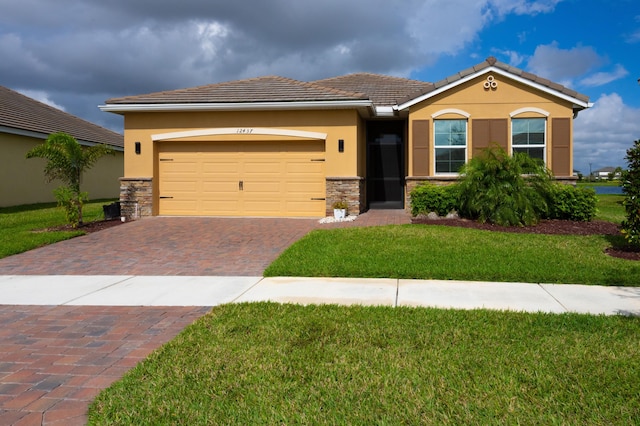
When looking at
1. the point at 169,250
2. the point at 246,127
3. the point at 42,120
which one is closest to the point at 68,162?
the point at 246,127

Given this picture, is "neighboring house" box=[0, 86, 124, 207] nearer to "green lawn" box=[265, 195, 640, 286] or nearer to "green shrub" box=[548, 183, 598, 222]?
"green lawn" box=[265, 195, 640, 286]

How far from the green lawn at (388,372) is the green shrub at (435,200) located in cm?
889

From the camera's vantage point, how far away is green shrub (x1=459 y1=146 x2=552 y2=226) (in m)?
12.4

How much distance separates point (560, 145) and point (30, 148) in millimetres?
21209

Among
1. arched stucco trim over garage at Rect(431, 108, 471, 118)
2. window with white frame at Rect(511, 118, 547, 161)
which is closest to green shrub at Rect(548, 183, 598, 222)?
window with white frame at Rect(511, 118, 547, 161)

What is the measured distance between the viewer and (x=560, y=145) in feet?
49.3

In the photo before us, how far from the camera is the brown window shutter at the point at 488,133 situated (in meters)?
15.3

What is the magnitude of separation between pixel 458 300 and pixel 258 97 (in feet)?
36.3

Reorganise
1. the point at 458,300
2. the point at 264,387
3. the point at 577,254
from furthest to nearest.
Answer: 1. the point at 577,254
2. the point at 458,300
3. the point at 264,387

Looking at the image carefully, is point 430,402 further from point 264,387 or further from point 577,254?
point 577,254

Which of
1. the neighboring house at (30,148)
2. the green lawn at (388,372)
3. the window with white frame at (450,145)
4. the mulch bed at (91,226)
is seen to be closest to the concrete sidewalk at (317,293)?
the green lawn at (388,372)

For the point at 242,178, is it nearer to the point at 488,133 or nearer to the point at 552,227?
the point at 488,133

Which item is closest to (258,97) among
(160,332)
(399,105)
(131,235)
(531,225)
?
(399,105)

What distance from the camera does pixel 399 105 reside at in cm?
1582
